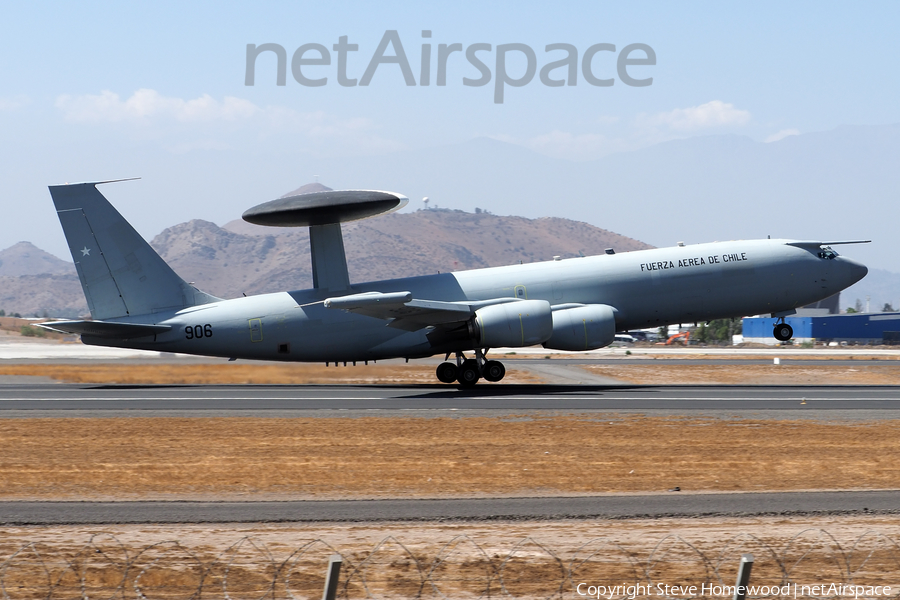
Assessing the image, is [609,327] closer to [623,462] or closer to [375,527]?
[623,462]

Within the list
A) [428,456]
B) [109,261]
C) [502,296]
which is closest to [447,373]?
[502,296]

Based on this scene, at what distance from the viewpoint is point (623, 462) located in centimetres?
1748

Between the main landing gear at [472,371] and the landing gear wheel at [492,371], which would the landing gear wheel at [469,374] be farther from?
the landing gear wheel at [492,371]

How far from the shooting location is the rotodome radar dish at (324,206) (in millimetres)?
32000

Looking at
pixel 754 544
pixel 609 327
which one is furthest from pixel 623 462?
pixel 609 327

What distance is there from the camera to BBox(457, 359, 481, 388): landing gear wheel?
1310 inches

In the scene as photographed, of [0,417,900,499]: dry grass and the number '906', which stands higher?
the number '906'

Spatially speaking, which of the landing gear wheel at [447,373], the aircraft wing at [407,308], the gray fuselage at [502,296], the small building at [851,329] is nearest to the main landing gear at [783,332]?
the gray fuselage at [502,296]

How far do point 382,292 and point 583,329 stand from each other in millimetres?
7925

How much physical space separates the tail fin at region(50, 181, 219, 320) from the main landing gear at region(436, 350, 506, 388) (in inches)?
407

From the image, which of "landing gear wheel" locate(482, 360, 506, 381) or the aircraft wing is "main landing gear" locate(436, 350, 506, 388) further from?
the aircraft wing

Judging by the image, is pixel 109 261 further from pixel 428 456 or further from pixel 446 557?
pixel 446 557

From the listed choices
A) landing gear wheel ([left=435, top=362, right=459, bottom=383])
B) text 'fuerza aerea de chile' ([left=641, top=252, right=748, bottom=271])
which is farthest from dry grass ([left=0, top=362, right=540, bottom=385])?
text 'fuerza aerea de chile' ([left=641, top=252, right=748, bottom=271])

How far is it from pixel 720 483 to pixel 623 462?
2463 mm
